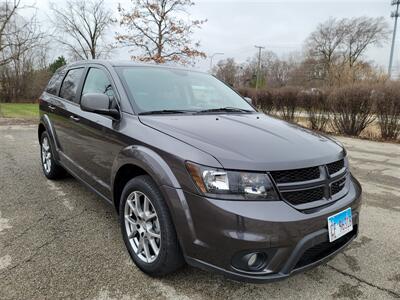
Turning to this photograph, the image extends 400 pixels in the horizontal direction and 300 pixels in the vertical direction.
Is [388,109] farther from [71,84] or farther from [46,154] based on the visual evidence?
[46,154]

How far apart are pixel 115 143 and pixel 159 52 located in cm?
1872

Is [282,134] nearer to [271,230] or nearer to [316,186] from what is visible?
[316,186]

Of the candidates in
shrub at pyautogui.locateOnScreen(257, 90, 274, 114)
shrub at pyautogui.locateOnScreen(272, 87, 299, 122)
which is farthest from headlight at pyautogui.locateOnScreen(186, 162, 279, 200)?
shrub at pyautogui.locateOnScreen(257, 90, 274, 114)

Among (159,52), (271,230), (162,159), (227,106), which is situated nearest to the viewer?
(271,230)

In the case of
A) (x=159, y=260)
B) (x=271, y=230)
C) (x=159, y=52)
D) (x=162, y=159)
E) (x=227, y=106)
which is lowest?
(x=159, y=260)

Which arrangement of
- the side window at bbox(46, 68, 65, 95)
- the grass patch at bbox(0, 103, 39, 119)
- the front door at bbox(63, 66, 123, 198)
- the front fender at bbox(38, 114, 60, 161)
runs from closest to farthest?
1. the front door at bbox(63, 66, 123, 198)
2. the front fender at bbox(38, 114, 60, 161)
3. the side window at bbox(46, 68, 65, 95)
4. the grass patch at bbox(0, 103, 39, 119)

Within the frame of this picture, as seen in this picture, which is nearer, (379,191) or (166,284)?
(166,284)

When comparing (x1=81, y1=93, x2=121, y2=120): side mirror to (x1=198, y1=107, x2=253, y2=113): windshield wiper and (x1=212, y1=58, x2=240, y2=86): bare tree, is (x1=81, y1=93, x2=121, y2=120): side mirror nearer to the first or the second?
(x1=198, y1=107, x2=253, y2=113): windshield wiper

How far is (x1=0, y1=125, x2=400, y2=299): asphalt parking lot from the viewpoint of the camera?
2385 mm

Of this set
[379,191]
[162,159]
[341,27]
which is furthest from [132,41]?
[341,27]

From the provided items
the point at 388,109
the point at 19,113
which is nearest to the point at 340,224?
the point at 388,109

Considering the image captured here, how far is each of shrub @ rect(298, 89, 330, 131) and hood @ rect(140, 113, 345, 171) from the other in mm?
9411

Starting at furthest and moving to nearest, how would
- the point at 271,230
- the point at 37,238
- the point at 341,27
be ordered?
the point at 341,27
the point at 37,238
the point at 271,230

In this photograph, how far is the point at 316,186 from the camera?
2.21 meters
